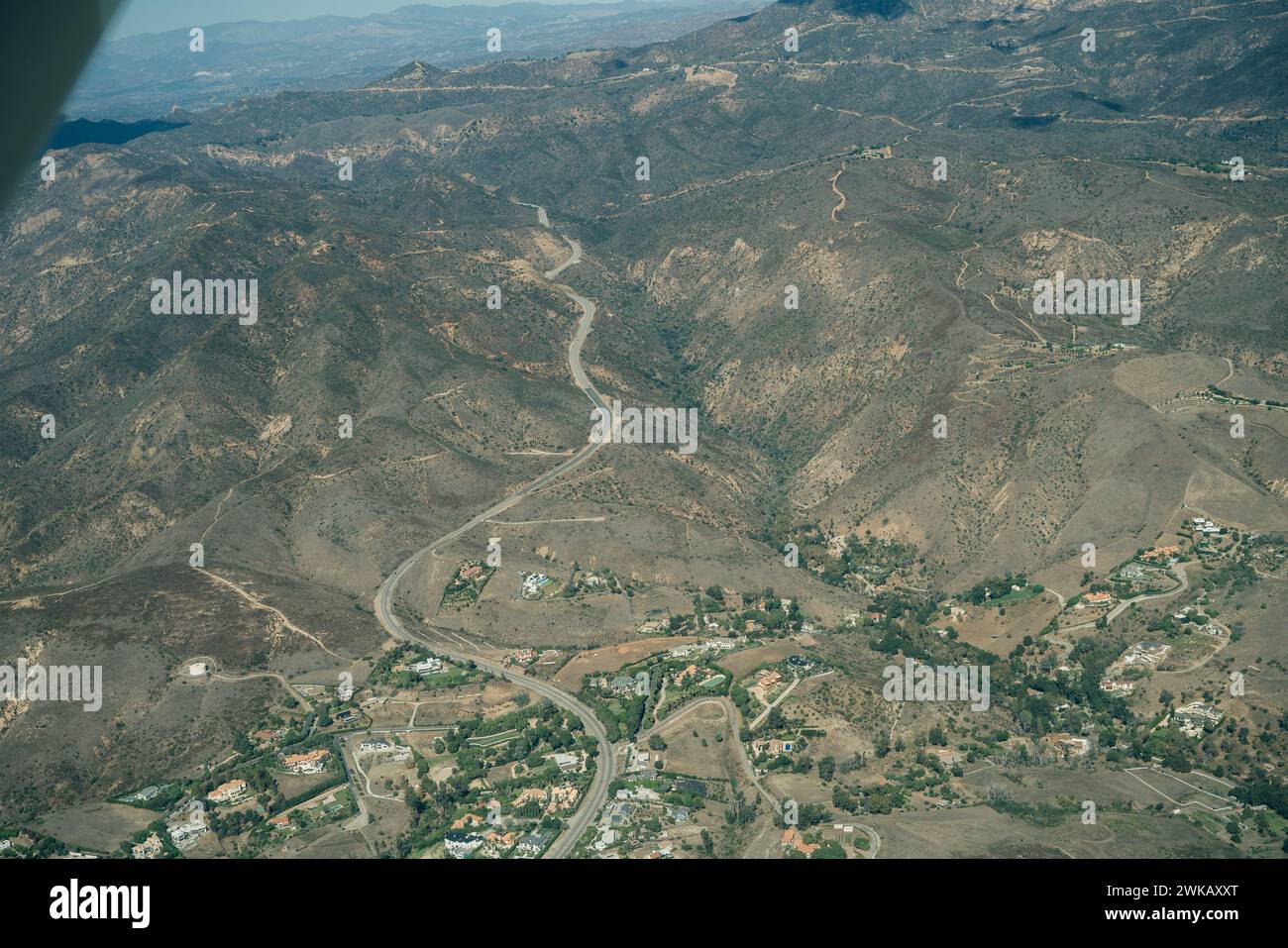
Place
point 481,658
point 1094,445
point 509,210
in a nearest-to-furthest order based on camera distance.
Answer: point 481,658
point 1094,445
point 509,210

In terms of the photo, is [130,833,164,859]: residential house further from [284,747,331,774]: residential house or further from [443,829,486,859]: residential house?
[443,829,486,859]: residential house

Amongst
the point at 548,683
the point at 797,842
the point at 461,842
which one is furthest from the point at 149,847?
the point at 797,842

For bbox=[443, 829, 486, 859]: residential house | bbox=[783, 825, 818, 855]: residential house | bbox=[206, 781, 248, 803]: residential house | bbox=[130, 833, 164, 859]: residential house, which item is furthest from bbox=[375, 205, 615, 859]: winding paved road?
bbox=[130, 833, 164, 859]: residential house

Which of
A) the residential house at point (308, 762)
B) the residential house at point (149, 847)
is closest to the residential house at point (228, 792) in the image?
the residential house at point (308, 762)

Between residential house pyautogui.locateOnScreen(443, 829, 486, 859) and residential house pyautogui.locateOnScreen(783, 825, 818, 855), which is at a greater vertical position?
residential house pyautogui.locateOnScreen(783, 825, 818, 855)

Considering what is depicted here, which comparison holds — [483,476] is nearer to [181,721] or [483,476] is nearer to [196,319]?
[181,721]

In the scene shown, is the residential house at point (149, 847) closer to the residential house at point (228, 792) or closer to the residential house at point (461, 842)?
the residential house at point (228, 792)

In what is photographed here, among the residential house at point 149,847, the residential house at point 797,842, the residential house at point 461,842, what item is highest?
the residential house at point 797,842

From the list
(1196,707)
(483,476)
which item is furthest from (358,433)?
(1196,707)
